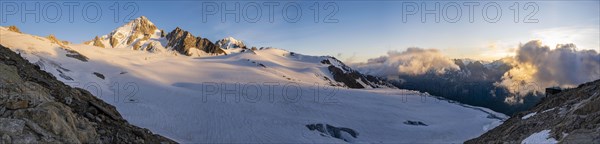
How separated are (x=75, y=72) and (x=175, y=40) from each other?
130993 mm

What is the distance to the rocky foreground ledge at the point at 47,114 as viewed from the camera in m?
A: 11.4

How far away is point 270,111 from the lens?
50.7 m

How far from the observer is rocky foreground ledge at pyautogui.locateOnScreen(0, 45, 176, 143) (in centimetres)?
1144

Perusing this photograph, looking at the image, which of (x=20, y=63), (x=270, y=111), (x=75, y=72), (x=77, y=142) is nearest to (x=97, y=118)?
(x=77, y=142)

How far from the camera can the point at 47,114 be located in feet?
39.5

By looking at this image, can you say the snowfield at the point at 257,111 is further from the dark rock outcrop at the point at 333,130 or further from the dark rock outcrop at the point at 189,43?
the dark rock outcrop at the point at 189,43

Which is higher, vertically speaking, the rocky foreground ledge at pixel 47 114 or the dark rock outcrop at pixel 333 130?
the rocky foreground ledge at pixel 47 114

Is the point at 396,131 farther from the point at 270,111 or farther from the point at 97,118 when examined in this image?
the point at 97,118

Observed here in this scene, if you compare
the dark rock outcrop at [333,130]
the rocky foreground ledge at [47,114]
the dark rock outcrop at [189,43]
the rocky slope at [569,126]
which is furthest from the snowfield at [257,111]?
the dark rock outcrop at [189,43]

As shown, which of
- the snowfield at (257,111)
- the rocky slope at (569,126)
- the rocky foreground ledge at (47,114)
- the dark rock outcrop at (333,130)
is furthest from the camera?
the dark rock outcrop at (333,130)

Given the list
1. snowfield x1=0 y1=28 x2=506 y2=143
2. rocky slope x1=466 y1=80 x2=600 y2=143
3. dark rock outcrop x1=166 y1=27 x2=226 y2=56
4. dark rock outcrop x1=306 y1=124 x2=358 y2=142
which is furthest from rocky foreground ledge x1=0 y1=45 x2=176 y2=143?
dark rock outcrop x1=166 y1=27 x2=226 y2=56

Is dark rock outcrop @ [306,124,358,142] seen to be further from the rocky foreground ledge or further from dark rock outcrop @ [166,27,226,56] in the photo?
dark rock outcrop @ [166,27,226,56]

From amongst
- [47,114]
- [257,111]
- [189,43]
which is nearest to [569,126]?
[47,114]

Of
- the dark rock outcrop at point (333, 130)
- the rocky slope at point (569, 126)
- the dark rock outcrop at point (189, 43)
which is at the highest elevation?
the dark rock outcrop at point (189, 43)
